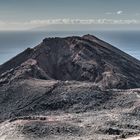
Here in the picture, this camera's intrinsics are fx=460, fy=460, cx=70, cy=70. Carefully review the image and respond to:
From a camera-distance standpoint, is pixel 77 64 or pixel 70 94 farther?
pixel 77 64

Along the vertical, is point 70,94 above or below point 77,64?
below

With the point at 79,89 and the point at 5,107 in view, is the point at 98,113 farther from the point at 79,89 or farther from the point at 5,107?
the point at 5,107

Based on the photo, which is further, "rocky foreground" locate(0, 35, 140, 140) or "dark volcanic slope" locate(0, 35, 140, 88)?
"dark volcanic slope" locate(0, 35, 140, 88)

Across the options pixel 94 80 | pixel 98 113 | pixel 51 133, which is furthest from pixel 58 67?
pixel 51 133

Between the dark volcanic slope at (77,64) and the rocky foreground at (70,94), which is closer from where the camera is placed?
the rocky foreground at (70,94)
